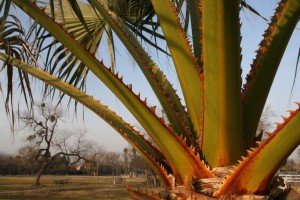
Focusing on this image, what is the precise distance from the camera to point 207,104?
1.65 m

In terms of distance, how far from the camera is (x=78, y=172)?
75.6 m

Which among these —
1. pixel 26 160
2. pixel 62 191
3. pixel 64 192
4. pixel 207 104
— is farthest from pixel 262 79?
pixel 26 160

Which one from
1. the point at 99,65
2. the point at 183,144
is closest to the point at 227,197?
the point at 183,144

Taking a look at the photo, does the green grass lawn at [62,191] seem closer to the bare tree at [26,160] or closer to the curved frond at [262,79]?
the curved frond at [262,79]

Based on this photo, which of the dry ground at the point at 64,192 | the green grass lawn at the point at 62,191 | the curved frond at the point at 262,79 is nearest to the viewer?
the curved frond at the point at 262,79

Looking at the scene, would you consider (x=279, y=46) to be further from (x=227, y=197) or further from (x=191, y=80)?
(x=227, y=197)

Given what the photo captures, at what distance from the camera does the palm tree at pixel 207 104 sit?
151 centimetres

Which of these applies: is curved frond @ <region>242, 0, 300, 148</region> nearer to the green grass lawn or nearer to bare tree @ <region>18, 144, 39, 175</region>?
the green grass lawn

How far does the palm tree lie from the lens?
151 cm

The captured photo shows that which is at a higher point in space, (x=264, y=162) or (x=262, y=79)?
(x=262, y=79)

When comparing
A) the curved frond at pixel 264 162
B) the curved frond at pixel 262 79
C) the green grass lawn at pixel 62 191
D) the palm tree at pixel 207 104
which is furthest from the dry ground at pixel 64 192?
the curved frond at pixel 264 162

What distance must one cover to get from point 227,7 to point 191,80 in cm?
56

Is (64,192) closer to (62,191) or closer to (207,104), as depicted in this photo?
(62,191)

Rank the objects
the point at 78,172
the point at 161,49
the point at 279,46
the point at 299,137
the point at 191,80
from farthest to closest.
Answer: the point at 78,172 → the point at 161,49 → the point at 191,80 → the point at 279,46 → the point at 299,137
